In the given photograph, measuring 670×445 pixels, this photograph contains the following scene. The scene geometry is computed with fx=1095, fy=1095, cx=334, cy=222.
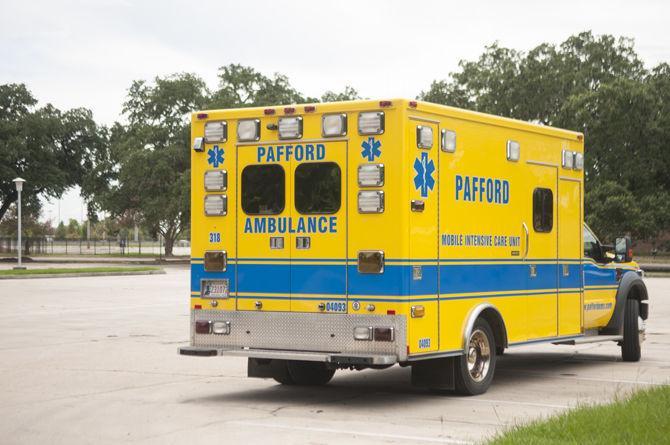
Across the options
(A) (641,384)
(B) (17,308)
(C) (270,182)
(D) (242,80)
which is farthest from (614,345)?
(D) (242,80)

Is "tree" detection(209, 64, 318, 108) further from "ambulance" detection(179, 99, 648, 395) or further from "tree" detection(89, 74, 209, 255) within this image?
"ambulance" detection(179, 99, 648, 395)

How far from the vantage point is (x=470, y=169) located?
11.1 m

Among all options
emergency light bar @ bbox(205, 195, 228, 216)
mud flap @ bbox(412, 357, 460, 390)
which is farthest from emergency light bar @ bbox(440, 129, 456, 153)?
emergency light bar @ bbox(205, 195, 228, 216)

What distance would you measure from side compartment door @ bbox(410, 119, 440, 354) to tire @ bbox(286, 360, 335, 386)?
192 centimetres

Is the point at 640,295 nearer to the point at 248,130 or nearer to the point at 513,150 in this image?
the point at 513,150

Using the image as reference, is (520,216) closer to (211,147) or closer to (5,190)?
(211,147)

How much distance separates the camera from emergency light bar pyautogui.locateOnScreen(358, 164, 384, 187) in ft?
33.3

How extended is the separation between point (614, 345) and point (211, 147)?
8.34 meters

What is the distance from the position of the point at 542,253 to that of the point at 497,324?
1.33 metres

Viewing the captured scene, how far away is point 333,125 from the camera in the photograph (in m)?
10.5

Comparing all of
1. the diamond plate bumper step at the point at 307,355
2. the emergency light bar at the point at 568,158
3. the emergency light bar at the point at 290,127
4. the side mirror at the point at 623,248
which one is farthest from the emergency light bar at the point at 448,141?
the side mirror at the point at 623,248

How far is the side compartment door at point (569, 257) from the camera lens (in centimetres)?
1279

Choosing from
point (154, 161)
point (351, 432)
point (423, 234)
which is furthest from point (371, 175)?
point (154, 161)

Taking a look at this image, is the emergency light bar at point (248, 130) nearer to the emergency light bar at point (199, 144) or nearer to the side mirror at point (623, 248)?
the emergency light bar at point (199, 144)
